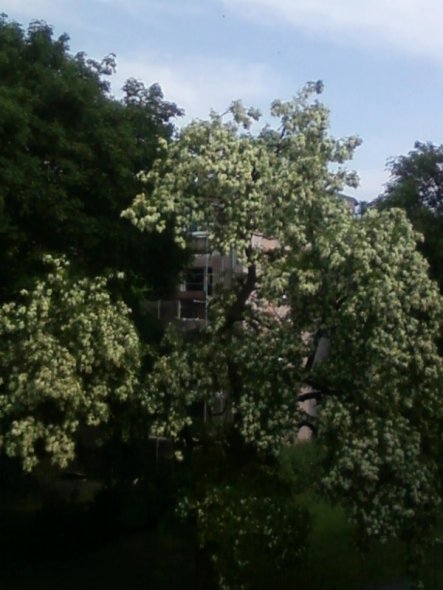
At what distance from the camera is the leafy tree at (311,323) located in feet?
44.9

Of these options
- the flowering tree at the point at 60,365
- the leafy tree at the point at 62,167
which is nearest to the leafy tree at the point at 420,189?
the leafy tree at the point at 62,167

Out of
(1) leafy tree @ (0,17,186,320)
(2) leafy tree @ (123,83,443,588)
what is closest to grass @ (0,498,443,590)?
(2) leafy tree @ (123,83,443,588)

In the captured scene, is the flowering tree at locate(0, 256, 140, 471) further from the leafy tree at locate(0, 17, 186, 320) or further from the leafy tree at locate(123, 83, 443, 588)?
the leafy tree at locate(0, 17, 186, 320)

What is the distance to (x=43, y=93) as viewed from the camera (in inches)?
667

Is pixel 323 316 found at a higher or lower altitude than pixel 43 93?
lower

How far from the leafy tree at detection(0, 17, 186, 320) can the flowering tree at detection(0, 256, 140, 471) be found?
1806mm

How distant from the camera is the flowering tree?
13172 mm

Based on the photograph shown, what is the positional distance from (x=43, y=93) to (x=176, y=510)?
6.34m

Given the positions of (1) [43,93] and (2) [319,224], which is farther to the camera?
(1) [43,93]

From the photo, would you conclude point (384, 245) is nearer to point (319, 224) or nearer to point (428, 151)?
point (319, 224)

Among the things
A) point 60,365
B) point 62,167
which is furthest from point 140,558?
point 60,365

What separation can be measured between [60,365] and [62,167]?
167 inches

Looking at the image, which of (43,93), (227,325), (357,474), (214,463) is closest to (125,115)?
(43,93)

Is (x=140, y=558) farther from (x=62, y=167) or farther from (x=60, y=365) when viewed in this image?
(x=60, y=365)
